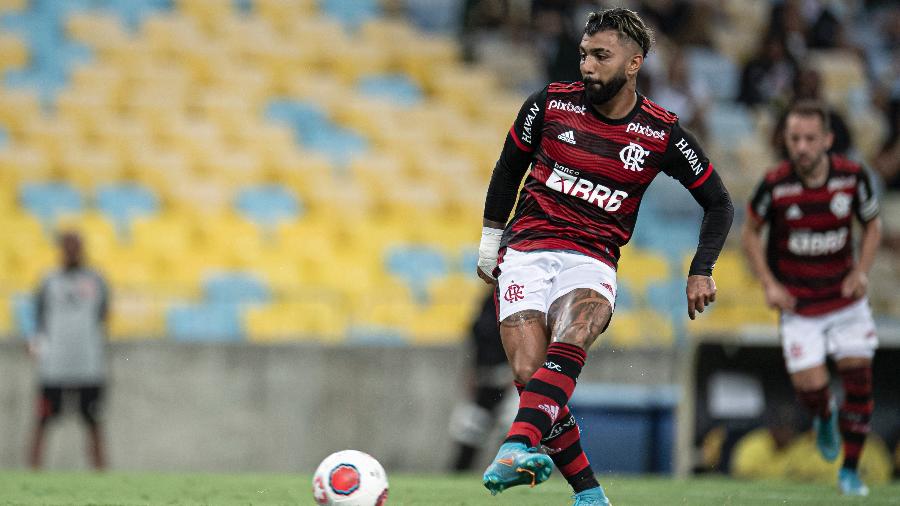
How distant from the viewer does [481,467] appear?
13359 millimetres

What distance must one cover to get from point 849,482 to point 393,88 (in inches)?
389

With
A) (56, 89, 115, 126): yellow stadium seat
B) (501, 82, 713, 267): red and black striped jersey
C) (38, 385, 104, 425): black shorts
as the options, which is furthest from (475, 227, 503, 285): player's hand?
(56, 89, 115, 126): yellow stadium seat

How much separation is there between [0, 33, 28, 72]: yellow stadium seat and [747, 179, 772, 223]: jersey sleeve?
1075cm

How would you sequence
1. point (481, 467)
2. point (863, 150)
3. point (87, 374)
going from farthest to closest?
point (863, 150)
point (481, 467)
point (87, 374)

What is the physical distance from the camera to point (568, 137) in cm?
629

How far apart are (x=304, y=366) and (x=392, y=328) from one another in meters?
0.92

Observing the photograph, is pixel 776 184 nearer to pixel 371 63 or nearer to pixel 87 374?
pixel 87 374

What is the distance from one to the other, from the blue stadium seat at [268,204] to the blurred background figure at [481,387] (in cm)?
357

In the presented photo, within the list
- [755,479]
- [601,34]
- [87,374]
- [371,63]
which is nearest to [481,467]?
[755,479]

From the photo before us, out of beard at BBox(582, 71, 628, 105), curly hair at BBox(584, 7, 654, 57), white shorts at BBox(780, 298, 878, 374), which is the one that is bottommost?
white shorts at BBox(780, 298, 878, 374)

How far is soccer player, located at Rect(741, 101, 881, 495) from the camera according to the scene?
29.8 ft

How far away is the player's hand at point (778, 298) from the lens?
9062 millimetres

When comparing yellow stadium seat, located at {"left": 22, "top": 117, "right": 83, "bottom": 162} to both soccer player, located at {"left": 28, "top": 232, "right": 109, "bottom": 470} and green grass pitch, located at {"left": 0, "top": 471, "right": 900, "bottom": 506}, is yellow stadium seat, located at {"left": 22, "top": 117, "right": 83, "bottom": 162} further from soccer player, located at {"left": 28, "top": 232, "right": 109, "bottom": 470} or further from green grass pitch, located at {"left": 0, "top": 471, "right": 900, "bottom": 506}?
green grass pitch, located at {"left": 0, "top": 471, "right": 900, "bottom": 506}

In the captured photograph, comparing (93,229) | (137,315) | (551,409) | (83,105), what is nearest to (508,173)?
(551,409)
